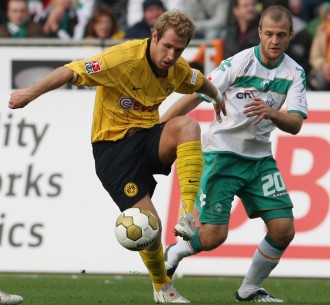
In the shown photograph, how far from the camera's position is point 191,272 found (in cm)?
1248

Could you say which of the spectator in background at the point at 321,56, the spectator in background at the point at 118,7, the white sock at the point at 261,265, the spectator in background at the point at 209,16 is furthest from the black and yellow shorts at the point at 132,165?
the spectator in background at the point at 118,7

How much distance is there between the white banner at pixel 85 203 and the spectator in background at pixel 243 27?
2714 mm

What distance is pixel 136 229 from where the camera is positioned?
8.77 meters

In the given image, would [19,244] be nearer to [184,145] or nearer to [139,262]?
[139,262]

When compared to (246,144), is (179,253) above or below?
below

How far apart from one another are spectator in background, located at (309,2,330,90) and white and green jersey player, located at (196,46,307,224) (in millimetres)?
5734

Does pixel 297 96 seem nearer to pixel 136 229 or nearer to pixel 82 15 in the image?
pixel 136 229

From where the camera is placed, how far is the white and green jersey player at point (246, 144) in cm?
989

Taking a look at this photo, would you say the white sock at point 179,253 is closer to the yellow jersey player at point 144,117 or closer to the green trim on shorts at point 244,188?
the green trim on shorts at point 244,188

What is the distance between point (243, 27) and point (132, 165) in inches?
275

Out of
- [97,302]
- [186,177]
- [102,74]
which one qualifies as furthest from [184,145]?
[97,302]

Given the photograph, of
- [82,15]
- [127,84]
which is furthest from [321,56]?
[127,84]

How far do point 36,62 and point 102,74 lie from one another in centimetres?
581

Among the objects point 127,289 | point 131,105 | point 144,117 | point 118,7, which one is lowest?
point 127,289
